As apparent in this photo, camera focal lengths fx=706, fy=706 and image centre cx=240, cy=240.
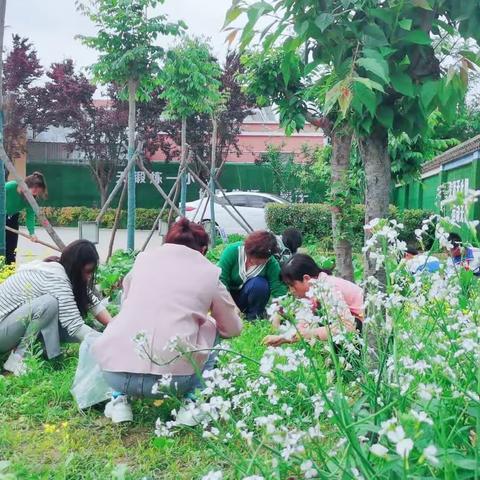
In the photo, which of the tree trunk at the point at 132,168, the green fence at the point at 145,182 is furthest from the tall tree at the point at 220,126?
the tree trunk at the point at 132,168

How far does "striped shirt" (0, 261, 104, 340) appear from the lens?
4.05m

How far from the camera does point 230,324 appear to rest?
3.53m

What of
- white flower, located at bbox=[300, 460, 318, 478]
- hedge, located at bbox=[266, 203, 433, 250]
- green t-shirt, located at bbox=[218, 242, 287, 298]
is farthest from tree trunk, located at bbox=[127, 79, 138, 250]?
white flower, located at bbox=[300, 460, 318, 478]

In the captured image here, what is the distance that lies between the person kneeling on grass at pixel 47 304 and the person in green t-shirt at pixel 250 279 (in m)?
1.82

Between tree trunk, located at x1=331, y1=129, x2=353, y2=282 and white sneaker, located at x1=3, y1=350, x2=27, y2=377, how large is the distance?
3.80 m

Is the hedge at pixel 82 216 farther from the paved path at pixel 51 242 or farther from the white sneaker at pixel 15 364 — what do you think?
the white sneaker at pixel 15 364

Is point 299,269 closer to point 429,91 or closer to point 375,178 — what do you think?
point 375,178

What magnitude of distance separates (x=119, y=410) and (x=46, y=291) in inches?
42.9

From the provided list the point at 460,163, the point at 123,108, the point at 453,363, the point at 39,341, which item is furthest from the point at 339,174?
the point at 123,108

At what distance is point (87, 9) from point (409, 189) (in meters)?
14.6

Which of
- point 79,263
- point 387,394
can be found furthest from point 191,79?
point 387,394

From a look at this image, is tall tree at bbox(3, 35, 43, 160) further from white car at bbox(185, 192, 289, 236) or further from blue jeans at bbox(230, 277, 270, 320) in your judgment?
blue jeans at bbox(230, 277, 270, 320)

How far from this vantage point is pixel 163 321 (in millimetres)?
3162

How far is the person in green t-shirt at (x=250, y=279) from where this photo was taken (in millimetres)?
5711
